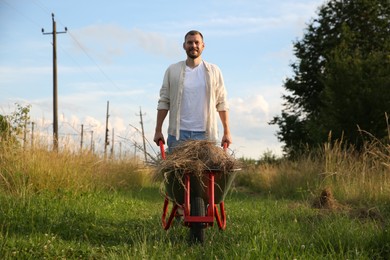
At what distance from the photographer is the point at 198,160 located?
5035mm

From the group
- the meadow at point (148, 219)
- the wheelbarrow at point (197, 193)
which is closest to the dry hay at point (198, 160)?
the wheelbarrow at point (197, 193)

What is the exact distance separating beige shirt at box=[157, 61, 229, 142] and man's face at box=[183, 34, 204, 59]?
0.16 metres

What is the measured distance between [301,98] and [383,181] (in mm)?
20163

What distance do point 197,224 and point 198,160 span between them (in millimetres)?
599

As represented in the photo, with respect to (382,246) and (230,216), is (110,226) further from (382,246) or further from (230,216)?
(382,246)

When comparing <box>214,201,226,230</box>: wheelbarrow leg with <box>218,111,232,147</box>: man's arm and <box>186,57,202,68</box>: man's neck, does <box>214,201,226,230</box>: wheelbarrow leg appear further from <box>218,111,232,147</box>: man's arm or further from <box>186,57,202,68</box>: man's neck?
<box>186,57,202,68</box>: man's neck

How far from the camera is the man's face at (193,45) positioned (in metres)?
5.81

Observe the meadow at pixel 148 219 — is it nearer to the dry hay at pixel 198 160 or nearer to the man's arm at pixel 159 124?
the dry hay at pixel 198 160

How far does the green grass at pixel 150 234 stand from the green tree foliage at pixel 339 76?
49.9ft

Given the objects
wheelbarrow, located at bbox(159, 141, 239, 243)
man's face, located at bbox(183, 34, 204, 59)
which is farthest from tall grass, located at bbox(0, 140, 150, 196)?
wheelbarrow, located at bbox(159, 141, 239, 243)

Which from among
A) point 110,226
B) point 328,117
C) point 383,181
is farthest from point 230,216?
point 328,117

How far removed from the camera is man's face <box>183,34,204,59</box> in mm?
5812

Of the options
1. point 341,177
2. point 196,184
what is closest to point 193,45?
point 196,184

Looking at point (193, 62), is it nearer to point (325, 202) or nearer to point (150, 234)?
point (150, 234)
